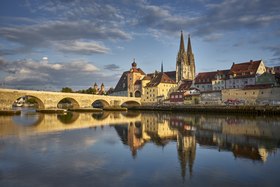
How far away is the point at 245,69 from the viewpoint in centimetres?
5869

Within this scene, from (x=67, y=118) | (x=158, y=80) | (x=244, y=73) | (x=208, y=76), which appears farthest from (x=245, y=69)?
(x=67, y=118)

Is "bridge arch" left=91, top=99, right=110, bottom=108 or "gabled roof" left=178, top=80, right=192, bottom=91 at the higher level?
"gabled roof" left=178, top=80, right=192, bottom=91

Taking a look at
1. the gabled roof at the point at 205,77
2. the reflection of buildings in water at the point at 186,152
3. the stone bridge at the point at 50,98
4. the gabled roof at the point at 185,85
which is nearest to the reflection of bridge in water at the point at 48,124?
the stone bridge at the point at 50,98

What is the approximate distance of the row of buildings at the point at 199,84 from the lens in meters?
52.7

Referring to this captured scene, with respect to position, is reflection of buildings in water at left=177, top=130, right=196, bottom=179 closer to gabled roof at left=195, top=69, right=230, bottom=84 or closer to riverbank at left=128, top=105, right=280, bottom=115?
riverbank at left=128, top=105, right=280, bottom=115

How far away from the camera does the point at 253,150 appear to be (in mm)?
14141

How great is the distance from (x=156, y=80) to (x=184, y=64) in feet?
41.3

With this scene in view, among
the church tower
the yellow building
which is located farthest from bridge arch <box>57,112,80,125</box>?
the church tower

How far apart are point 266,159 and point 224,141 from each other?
16.4ft

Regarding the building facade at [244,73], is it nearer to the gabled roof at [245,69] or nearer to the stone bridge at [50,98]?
the gabled roof at [245,69]

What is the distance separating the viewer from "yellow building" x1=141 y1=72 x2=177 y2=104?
245 feet

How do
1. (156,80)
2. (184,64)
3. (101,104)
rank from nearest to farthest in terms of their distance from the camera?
(156,80) < (184,64) < (101,104)

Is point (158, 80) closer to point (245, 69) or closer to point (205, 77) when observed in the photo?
point (205, 77)

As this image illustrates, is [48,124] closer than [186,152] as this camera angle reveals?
No
